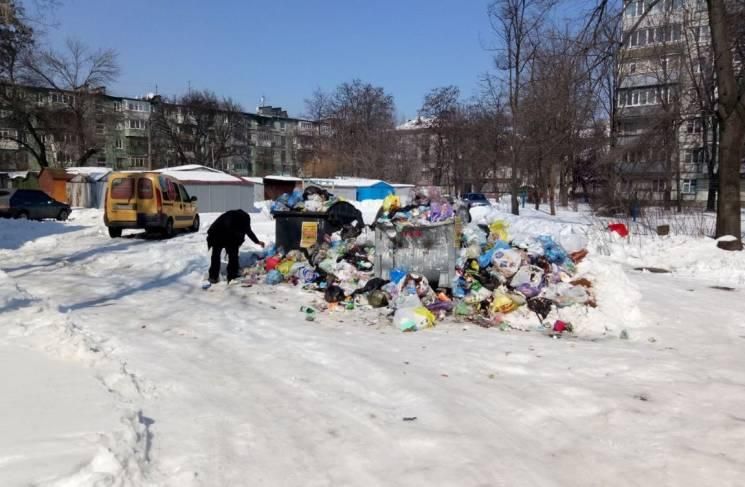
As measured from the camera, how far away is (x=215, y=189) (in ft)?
106

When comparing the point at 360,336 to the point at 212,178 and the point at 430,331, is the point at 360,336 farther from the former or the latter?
the point at 212,178

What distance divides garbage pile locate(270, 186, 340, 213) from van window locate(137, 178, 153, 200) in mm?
6470

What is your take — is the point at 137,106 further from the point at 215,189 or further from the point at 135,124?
the point at 215,189

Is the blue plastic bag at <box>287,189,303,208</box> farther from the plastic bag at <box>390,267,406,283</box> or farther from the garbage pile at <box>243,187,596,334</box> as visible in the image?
the plastic bag at <box>390,267,406,283</box>

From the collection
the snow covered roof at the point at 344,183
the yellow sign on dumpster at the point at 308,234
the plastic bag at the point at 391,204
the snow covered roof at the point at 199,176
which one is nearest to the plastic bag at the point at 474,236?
the plastic bag at the point at 391,204

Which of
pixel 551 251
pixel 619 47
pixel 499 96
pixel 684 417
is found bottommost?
pixel 684 417

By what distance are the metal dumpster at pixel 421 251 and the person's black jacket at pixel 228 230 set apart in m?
2.44

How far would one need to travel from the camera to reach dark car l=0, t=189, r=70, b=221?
24875 mm

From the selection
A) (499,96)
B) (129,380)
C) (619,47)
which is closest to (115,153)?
(499,96)

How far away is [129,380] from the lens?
179 inches

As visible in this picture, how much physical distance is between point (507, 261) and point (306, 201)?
15.5 ft

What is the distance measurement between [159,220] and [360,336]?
11414 millimetres

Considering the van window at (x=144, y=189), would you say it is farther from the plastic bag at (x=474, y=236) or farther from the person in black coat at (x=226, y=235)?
the plastic bag at (x=474, y=236)

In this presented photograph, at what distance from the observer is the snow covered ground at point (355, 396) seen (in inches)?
133
